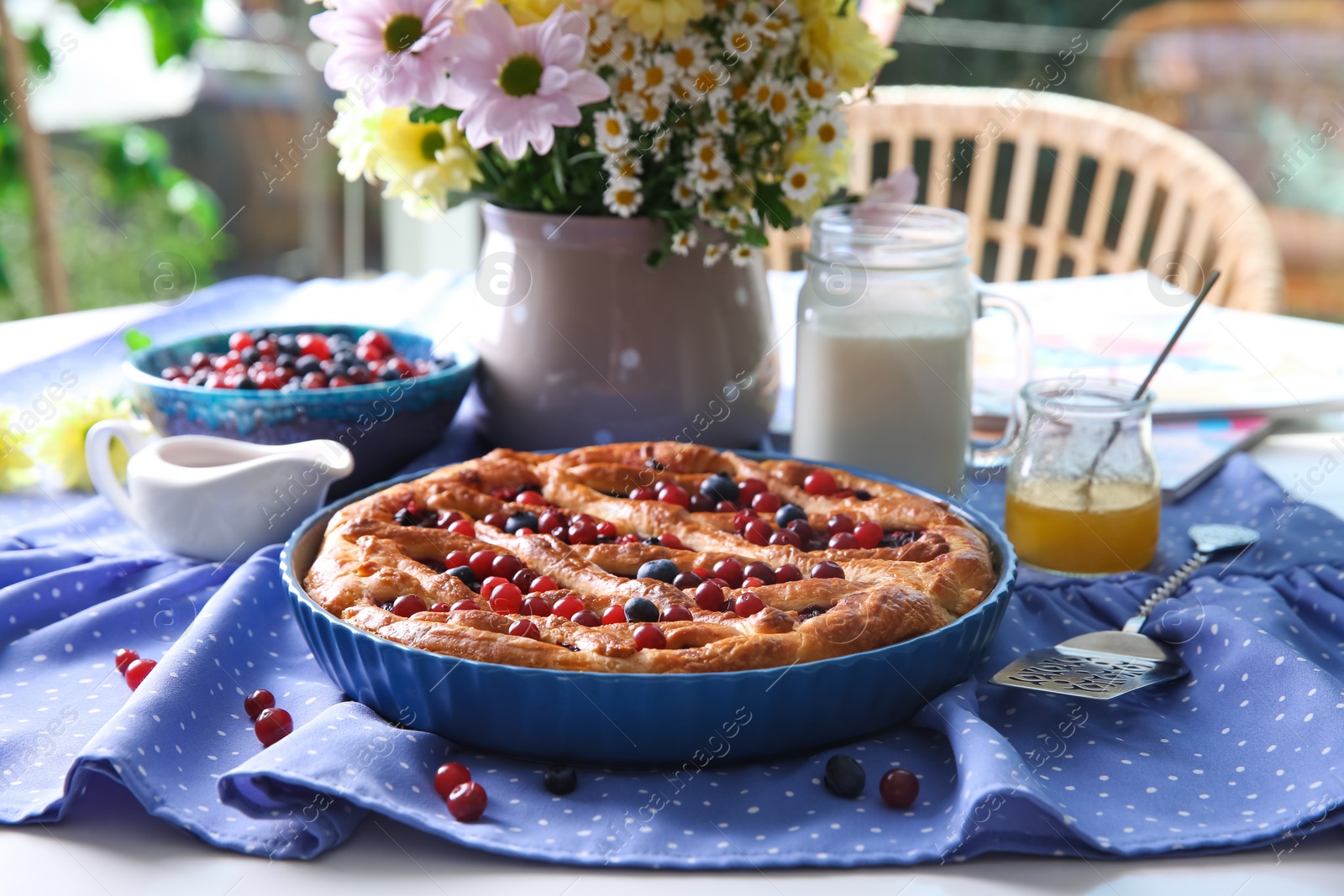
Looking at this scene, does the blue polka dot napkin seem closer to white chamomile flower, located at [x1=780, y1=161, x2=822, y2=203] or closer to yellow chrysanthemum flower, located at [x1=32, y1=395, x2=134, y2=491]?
yellow chrysanthemum flower, located at [x1=32, y1=395, x2=134, y2=491]

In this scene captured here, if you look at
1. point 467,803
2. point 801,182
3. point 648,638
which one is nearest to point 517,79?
point 801,182

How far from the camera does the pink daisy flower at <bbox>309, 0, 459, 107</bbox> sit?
3.43 feet

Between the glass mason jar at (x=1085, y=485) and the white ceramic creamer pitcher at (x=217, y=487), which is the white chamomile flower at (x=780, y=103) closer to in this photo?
the glass mason jar at (x=1085, y=485)

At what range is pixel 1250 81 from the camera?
14.2 ft

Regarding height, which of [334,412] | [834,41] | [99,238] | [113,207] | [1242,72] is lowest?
[99,238]

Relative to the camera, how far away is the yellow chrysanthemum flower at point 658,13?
1105 millimetres

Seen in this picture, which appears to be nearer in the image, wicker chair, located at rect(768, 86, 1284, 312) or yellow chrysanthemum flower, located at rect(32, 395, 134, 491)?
yellow chrysanthemum flower, located at rect(32, 395, 134, 491)

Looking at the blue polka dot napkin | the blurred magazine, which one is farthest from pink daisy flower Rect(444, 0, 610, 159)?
the blurred magazine

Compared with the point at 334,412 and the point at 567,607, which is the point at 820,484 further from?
the point at 334,412

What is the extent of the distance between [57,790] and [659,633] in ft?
1.31

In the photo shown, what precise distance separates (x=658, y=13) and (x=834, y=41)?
0.19m

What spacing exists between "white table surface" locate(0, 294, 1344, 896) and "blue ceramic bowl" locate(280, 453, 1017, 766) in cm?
9

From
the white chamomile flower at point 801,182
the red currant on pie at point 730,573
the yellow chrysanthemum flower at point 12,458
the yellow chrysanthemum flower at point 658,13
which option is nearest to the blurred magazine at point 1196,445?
the white chamomile flower at point 801,182

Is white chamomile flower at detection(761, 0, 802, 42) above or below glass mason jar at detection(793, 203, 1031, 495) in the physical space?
above
